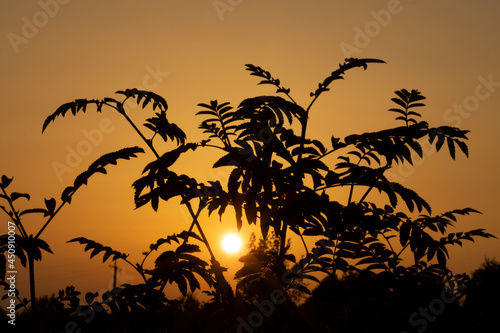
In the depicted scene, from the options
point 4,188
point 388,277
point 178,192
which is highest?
point 4,188

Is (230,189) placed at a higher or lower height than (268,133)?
lower

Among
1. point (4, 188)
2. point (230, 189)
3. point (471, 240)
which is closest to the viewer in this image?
point (230, 189)

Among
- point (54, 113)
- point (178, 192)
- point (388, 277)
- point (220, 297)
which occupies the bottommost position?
point (388, 277)

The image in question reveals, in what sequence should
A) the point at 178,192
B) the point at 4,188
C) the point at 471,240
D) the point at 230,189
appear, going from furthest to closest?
the point at 471,240
the point at 4,188
the point at 178,192
the point at 230,189

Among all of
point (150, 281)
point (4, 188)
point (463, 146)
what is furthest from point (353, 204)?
point (4, 188)

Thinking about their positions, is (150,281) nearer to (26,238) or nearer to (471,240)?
(26,238)

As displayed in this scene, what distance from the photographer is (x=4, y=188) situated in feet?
13.8

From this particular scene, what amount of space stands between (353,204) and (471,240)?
5.13 feet

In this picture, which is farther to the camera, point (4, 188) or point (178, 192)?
point (4, 188)

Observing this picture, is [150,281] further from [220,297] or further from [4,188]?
[4,188]

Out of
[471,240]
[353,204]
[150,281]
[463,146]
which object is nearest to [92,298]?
[150,281]

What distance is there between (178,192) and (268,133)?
865 mm

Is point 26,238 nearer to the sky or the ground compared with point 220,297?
nearer to the sky

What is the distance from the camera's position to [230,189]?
3.62m
